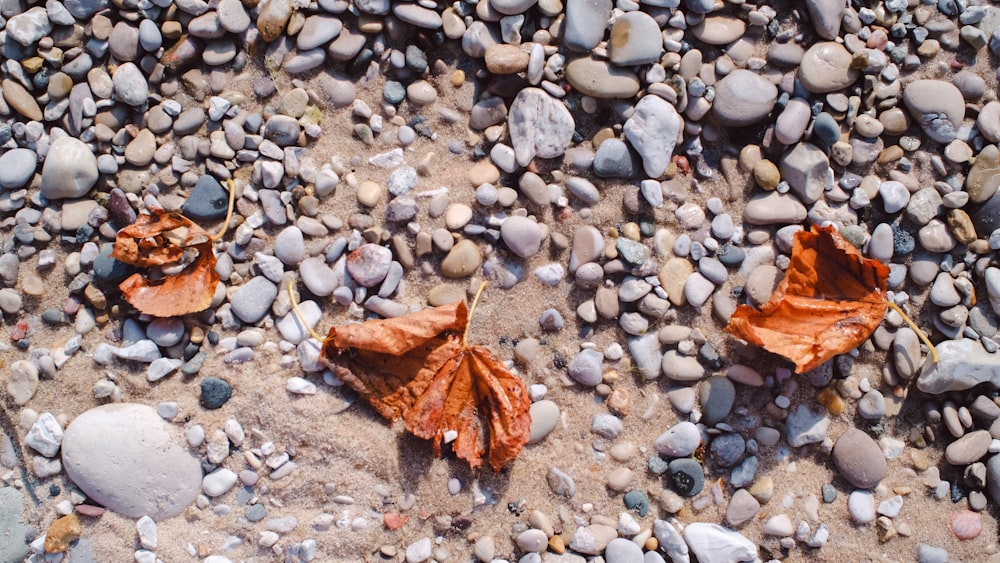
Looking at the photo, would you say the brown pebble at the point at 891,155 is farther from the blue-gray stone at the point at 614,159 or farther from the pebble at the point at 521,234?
the pebble at the point at 521,234

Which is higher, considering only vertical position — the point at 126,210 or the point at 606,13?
the point at 606,13

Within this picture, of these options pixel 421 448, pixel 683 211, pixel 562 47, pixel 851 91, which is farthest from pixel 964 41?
pixel 421 448

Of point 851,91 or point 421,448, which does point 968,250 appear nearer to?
point 851,91

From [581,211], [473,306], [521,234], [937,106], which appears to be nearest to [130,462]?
[473,306]

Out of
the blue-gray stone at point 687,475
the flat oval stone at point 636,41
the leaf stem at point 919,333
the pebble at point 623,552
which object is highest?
the flat oval stone at point 636,41

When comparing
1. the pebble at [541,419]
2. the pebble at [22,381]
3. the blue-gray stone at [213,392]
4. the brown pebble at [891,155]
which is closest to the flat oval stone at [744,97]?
the brown pebble at [891,155]

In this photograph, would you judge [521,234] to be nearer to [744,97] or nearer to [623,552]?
[744,97]
